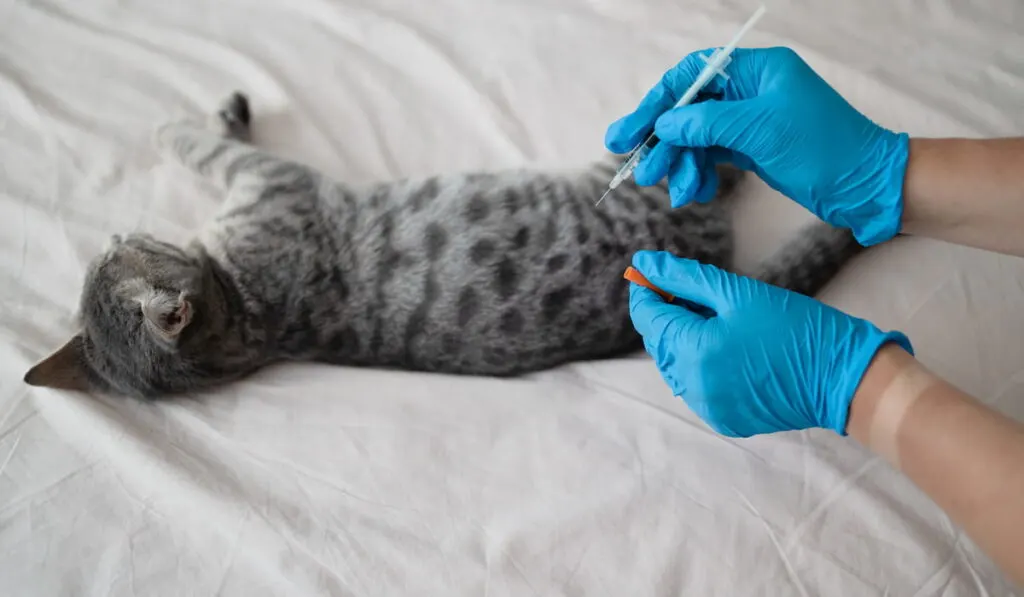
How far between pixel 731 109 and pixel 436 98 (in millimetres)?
812

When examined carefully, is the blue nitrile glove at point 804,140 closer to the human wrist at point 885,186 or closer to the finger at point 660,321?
the human wrist at point 885,186

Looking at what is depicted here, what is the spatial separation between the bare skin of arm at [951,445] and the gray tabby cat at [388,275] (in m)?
0.42

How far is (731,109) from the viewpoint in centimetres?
127

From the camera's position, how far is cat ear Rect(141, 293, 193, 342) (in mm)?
1392

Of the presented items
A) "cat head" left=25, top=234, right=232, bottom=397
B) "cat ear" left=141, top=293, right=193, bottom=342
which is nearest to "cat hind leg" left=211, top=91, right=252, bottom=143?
"cat head" left=25, top=234, right=232, bottom=397

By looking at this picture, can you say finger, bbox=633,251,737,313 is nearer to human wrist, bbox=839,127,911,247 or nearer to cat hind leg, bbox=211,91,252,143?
human wrist, bbox=839,127,911,247

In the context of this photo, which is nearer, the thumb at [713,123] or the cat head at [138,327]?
the thumb at [713,123]

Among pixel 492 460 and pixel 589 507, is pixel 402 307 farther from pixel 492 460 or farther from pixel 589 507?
pixel 589 507

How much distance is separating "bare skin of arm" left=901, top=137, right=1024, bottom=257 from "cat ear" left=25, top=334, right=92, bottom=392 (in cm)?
161

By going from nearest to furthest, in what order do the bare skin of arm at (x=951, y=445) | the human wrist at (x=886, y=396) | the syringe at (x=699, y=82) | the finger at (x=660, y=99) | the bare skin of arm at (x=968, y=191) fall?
the bare skin of arm at (x=951, y=445)
the human wrist at (x=886, y=396)
the bare skin of arm at (x=968, y=191)
the syringe at (x=699, y=82)
the finger at (x=660, y=99)

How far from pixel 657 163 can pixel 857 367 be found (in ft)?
1.74

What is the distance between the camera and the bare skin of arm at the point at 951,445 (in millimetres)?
918

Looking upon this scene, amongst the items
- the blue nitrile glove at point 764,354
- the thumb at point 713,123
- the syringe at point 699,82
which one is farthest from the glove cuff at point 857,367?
the syringe at point 699,82

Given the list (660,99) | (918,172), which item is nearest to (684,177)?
(660,99)
